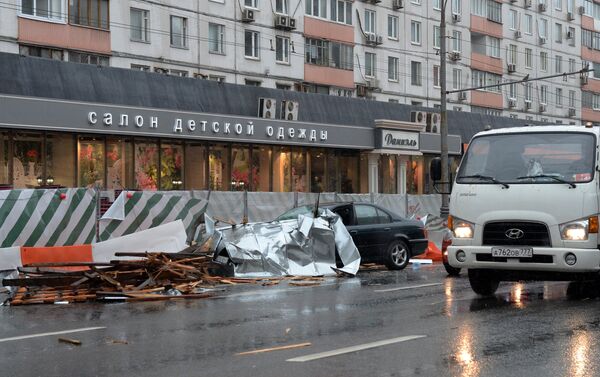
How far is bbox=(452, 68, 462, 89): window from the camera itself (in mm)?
52531

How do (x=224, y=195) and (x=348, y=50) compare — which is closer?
(x=224, y=195)

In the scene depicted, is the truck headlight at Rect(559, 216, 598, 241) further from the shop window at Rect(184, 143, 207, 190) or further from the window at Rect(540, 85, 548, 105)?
the window at Rect(540, 85, 548, 105)

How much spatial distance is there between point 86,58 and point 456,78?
2619 cm

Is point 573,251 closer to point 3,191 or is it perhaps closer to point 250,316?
point 250,316

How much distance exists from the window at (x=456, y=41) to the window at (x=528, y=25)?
8733 millimetres

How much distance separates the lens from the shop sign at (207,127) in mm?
29108

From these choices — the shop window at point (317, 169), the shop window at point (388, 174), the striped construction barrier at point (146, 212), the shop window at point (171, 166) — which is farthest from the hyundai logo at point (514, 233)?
the shop window at point (388, 174)

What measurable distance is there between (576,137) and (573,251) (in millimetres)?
1803

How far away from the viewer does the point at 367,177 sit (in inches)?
1649

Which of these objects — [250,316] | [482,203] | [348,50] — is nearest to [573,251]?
[482,203]

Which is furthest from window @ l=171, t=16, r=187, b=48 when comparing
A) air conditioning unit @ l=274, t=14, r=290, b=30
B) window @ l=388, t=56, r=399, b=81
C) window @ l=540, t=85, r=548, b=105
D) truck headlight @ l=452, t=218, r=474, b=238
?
window @ l=540, t=85, r=548, b=105

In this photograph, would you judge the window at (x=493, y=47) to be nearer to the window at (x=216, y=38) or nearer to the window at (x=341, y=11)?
the window at (x=341, y=11)

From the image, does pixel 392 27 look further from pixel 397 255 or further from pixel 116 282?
pixel 116 282

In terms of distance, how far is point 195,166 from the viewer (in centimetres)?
3391
